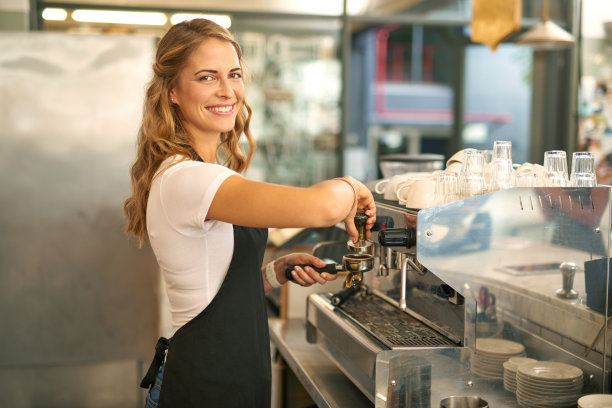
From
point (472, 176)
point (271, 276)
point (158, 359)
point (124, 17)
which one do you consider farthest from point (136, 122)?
point (472, 176)

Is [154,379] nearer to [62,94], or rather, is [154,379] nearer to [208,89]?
[208,89]

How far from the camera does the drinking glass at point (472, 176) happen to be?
1.72 meters

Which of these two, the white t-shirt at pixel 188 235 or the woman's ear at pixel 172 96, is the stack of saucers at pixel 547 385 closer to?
the white t-shirt at pixel 188 235

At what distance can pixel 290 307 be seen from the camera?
107 inches

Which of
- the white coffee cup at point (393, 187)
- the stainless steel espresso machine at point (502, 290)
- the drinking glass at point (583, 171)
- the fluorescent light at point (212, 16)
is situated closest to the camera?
the stainless steel espresso machine at point (502, 290)

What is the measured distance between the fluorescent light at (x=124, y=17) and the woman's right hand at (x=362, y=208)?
3560mm

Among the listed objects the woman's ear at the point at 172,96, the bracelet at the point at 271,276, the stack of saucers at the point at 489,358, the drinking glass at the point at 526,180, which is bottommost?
the stack of saucers at the point at 489,358

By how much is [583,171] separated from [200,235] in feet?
3.01

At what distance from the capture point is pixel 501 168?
67.9 inches

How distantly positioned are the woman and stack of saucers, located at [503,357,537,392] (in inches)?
17.5

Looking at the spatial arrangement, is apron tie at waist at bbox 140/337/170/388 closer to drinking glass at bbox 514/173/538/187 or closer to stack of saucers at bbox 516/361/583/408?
stack of saucers at bbox 516/361/583/408

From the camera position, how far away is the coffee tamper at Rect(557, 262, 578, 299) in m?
1.61

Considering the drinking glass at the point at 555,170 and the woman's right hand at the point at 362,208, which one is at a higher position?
the drinking glass at the point at 555,170

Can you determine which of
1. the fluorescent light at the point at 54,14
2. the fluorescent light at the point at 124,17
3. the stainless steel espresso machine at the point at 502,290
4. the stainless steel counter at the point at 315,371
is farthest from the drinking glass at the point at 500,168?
the fluorescent light at the point at 54,14
